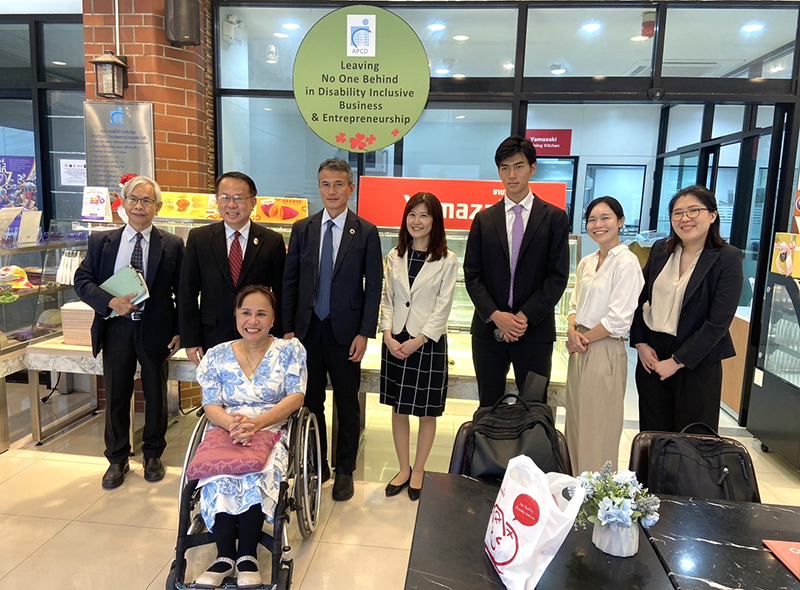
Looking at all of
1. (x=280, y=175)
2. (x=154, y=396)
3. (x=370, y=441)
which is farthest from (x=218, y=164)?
(x=370, y=441)

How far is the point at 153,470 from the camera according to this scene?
10.6 ft

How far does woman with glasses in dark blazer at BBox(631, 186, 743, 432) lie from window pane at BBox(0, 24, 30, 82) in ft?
17.1

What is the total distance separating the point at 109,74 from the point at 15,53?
1.63 m

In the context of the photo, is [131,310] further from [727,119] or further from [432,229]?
[727,119]

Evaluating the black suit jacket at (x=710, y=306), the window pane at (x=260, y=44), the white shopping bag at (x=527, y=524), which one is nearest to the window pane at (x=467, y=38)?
the window pane at (x=260, y=44)

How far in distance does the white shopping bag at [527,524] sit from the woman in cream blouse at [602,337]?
1.46 metres

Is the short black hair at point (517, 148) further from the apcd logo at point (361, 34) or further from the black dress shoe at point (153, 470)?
the black dress shoe at point (153, 470)

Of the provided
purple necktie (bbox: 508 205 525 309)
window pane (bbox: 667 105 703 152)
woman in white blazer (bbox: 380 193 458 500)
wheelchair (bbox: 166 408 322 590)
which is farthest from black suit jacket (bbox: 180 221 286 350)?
window pane (bbox: 667 105 703 152)

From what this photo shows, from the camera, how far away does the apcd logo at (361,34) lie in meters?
4.18

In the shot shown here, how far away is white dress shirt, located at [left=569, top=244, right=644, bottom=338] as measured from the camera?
2.60 meters

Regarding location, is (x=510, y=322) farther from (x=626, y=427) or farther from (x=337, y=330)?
(x=626, y=427)

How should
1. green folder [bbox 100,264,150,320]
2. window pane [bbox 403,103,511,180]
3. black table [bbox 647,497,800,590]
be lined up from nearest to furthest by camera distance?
black table [bbox 647,497,800,590], green folder [bbox 100,264,150,320], window pane [bbox 403,103,511,180]

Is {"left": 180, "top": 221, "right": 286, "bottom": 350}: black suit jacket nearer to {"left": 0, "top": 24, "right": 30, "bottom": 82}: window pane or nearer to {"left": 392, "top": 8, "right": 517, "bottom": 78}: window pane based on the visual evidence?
{"left": 392, "top": 8, "right": 517, "bottom": 78}: window pane

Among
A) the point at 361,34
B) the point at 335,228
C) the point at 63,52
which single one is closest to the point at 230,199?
the point at 335,228
